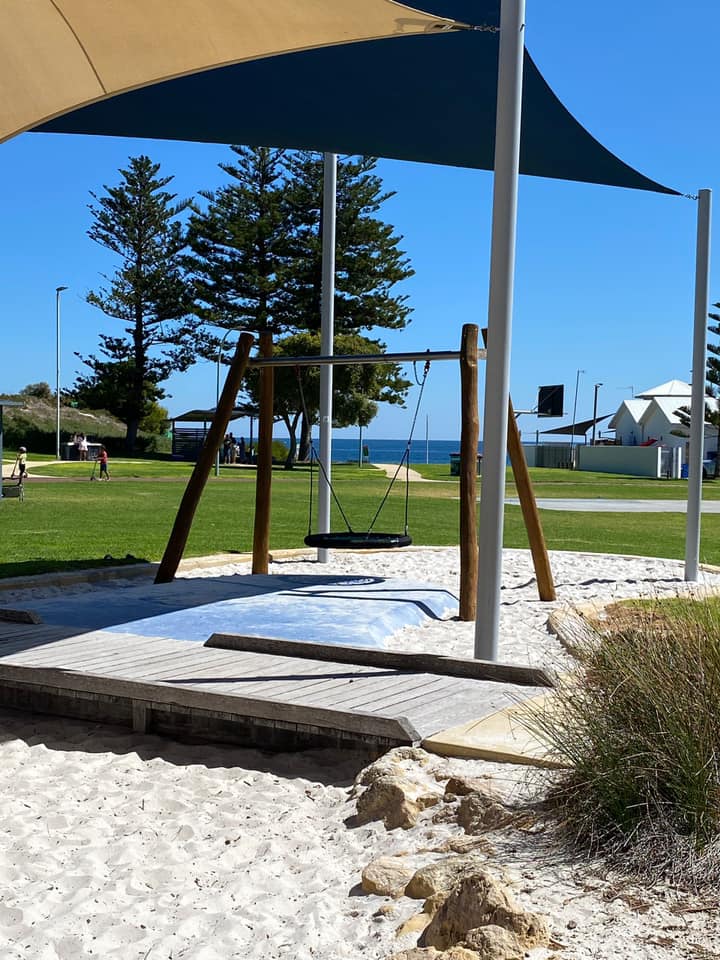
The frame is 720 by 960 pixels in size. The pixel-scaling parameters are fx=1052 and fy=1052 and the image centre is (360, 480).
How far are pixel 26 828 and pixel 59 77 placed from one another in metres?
5.19

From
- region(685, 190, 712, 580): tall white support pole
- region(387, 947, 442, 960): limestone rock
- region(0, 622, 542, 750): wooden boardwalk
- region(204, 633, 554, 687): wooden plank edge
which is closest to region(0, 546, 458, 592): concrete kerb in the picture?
region(0, 622, 542, 750): wooden boardwalk

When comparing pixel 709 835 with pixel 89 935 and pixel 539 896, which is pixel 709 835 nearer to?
pixel 539 896

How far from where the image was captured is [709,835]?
2.99 meters

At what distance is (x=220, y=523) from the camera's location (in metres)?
15.5

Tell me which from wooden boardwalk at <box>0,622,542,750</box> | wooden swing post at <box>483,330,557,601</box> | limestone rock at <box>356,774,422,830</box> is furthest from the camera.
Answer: wooden swing post at <box>483,330,557,601</box>

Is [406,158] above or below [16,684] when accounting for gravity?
above

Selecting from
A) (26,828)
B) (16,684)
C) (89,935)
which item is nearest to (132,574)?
(16,684)

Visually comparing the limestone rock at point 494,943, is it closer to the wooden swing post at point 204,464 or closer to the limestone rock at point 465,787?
the limestone rock at point 465,787

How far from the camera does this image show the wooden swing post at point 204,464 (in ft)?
28.4

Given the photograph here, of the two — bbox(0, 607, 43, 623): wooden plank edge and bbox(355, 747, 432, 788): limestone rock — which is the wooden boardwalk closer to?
bbox(355, 747, 432, 788): limestone rock

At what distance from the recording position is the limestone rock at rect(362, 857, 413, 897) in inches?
121

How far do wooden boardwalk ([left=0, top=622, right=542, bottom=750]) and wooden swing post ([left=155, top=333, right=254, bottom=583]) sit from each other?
2700 mm

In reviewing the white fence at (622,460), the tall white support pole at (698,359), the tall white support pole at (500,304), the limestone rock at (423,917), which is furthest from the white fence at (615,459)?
the limestone rock at (423,917)

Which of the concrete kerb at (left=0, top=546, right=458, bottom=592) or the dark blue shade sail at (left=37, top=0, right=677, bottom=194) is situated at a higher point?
the dark blue shade sail at (left=37, top=0, right=677, bottom=194)
